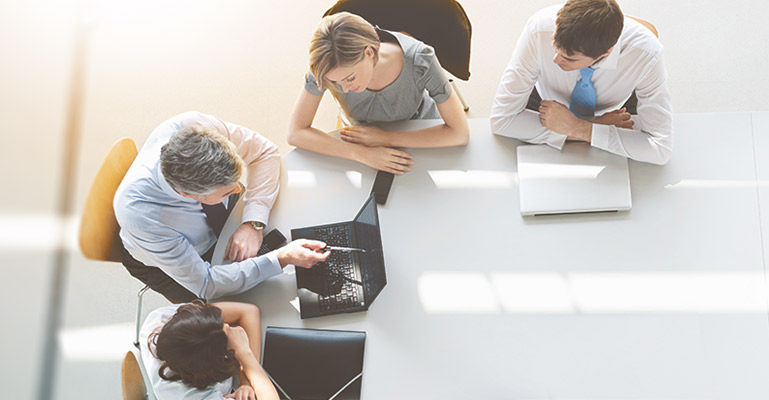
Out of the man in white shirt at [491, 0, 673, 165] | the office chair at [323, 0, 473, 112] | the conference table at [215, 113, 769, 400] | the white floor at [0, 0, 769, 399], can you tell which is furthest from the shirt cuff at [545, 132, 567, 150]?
the white floor at [0, 0, 769, 399]

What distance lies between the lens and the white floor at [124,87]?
2607 mm

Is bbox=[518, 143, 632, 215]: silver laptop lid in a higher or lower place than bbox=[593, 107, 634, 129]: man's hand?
lower

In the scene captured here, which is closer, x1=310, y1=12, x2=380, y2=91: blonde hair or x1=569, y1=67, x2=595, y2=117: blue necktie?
x1=310, y1=12, x2=380, y2=91: blonde hair

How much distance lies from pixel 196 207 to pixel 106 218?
9.8 inches

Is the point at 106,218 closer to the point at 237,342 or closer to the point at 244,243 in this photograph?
the point at 244,243

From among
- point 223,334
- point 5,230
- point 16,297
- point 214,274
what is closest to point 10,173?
point 5,230

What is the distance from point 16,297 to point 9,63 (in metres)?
1.04

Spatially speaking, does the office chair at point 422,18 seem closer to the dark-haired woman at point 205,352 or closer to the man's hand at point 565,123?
the man's hand at point 565,123

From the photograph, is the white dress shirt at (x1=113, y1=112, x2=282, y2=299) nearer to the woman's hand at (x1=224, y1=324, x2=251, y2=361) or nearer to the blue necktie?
the woman's hand at (x1=224, y1=324, x2=251, y2=361)

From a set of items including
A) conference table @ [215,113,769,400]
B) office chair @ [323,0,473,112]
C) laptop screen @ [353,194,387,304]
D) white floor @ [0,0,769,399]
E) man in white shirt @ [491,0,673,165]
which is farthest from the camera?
white floor @ [0,0,769,399]

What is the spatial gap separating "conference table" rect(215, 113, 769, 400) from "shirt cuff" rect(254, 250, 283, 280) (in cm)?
7

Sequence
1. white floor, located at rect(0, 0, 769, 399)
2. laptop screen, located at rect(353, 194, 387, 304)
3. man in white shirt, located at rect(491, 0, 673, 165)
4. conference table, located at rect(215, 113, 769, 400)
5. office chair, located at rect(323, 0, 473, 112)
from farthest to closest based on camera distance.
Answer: white floor, located at rect(0, 0, 769, 399), office chair, located at rect(323, 0, 473, 112), laptop screen, located at rect(353, 194, 387, 304), conference table, located at rect(215, 113, 769, 400), man in white shirt, located at rect(491, 0, 673, 165)

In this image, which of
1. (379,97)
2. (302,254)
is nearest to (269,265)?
(302,254)

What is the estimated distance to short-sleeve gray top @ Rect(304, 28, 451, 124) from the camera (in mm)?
1787
